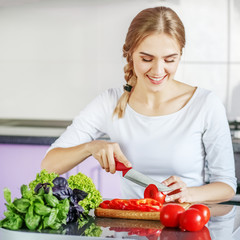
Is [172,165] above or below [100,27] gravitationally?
below

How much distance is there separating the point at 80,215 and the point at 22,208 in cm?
21

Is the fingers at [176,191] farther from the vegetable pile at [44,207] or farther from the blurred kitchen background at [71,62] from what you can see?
→ the blurred kitchen background at [71,62]

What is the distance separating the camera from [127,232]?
1.44 meters

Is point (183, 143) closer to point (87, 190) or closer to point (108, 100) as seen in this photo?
point (108, 100)

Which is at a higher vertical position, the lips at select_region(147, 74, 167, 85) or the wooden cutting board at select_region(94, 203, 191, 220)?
the lips at select_region(147, 74, 167, 85)

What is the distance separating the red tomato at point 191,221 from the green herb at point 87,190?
328 mm

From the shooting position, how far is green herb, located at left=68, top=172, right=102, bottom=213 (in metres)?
1.65

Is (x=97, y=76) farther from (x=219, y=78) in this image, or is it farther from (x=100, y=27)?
(x=219, y=78)

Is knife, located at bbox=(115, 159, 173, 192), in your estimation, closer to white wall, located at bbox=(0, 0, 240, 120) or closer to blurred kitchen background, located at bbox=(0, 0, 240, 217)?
blurred kitchen background, located at bbox=(0, 0, 240, 217)

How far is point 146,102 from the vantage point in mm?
2203

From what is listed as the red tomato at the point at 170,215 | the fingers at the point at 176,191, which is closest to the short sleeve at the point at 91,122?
the fingers at the point at 176,191

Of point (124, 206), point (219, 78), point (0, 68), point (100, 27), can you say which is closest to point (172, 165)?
point (124, 206)

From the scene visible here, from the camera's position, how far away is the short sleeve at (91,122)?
7.20ft

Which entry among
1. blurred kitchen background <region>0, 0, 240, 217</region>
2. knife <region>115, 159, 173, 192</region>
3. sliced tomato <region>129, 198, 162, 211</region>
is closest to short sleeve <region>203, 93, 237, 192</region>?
knife <region>115, 159, 173, 192</region>
